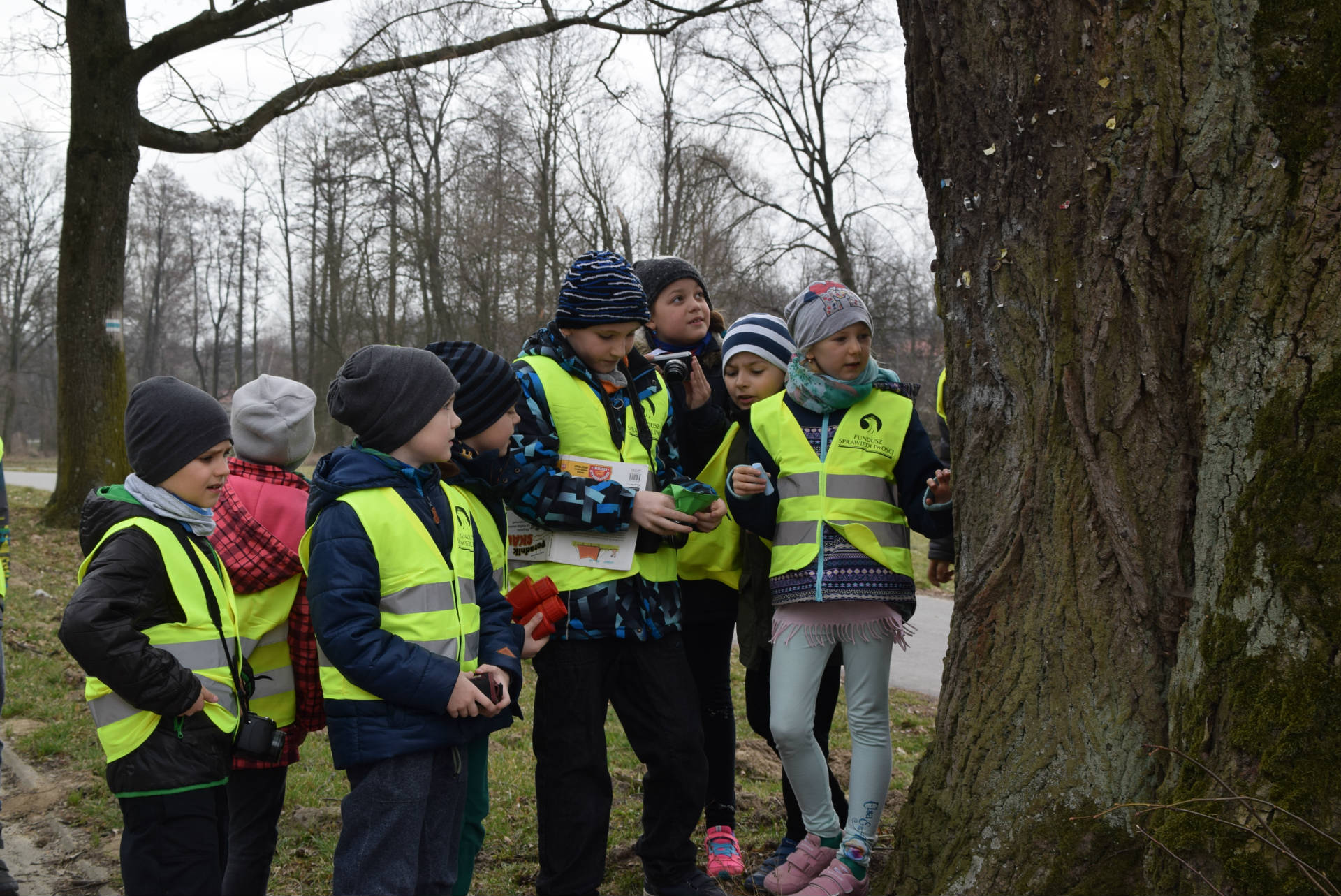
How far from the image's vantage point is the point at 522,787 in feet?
15.3

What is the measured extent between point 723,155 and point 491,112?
17.8 ft

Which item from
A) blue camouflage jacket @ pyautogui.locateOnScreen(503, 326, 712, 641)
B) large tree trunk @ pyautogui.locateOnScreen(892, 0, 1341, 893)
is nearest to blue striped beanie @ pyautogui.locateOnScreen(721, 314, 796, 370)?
blue camouflage jacket @ pyautogui.locateOnScreen(503, 326, 712, 641)

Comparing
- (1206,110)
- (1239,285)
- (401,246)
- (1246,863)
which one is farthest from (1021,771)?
(401,246)

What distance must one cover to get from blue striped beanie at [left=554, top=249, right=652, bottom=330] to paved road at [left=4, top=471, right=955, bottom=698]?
360 centimetres

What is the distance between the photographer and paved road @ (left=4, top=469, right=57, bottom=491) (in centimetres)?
2380

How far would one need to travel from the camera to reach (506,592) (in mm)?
3268

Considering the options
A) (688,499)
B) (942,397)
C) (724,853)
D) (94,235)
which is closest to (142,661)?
(688,499)

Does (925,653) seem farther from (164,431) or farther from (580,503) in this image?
(164,431)

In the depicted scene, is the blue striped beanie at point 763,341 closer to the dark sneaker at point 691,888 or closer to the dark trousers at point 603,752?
the dark trousers at point 603,752

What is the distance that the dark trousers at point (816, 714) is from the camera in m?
3.64

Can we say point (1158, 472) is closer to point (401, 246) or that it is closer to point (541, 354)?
point (541, 354)

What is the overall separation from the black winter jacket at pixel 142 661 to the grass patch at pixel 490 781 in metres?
1.17

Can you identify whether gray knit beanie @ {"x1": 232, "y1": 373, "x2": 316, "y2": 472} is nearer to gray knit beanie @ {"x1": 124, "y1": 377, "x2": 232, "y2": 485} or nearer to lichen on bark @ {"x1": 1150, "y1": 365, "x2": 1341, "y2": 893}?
gray knit beanie @ {"x1": 124, "y1": 377, "x2": 232, "y2": 485}

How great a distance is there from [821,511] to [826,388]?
1.32 ft
